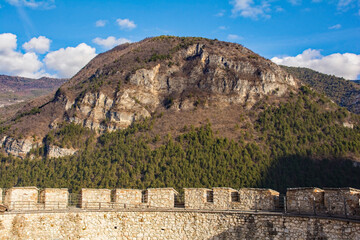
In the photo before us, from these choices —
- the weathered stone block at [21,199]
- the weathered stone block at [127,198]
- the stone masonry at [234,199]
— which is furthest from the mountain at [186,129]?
the weathered stone block at [21,199]

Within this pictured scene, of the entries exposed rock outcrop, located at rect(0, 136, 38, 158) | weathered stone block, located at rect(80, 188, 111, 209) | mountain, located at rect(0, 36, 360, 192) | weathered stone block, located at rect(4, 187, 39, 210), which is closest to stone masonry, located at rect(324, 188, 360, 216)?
weathered stone block, located at rect(80, 188, 111, 209)

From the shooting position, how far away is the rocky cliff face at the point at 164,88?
494 ft

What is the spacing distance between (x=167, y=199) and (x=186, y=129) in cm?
12073

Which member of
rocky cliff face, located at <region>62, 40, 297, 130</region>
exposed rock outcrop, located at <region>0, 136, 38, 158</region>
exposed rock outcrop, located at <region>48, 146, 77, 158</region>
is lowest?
exposed rock outcrop, located at <region>48, 146, 77, 158</region>

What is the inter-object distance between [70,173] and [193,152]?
3529 centimetres

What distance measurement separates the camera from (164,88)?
16512 cm

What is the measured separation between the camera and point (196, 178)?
354ft

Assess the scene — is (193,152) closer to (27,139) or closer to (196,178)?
(196,178)

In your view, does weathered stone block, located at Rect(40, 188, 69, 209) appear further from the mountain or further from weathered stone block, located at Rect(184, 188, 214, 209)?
the mountain

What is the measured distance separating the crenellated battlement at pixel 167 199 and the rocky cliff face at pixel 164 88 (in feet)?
425

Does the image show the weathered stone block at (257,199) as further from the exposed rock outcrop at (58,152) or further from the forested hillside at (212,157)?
the exposed rock outcrop at (58,152)

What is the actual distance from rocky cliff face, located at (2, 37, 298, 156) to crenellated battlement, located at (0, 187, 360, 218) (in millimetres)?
129498

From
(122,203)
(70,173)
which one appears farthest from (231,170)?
(122,203)

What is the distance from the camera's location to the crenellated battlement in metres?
14.4
